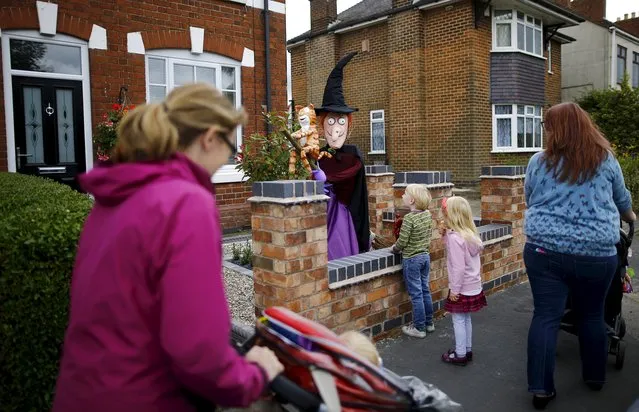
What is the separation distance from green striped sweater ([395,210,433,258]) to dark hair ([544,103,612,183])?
4.55ft

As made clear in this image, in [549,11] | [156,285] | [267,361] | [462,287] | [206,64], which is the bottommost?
[462,287]

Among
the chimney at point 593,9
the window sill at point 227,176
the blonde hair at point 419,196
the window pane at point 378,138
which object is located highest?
the chimney at point 593,9

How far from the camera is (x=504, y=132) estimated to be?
18172mm

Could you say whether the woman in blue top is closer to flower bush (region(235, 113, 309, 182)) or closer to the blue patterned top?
the blue patterned top

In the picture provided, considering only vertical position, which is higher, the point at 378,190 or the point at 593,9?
the point at 593,9

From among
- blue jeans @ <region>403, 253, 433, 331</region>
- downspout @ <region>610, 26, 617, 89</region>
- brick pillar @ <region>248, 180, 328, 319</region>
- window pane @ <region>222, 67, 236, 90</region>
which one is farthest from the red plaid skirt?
downspout @ <region>610, 26, 617, 89</region>

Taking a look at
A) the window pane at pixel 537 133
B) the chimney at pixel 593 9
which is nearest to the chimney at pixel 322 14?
the window pane at pixel 537 133

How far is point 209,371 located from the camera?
1390mm

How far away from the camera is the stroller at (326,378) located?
164 centimetres

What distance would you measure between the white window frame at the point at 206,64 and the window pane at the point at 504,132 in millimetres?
10860

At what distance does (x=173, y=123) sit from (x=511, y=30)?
60.3ft

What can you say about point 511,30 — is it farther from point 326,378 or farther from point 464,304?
point 326,378

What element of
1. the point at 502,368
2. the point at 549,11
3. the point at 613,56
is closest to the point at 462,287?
the point at 502,368

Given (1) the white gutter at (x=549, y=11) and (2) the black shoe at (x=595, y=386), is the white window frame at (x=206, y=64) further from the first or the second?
(1) the white gutter at (x=549, y=11)
